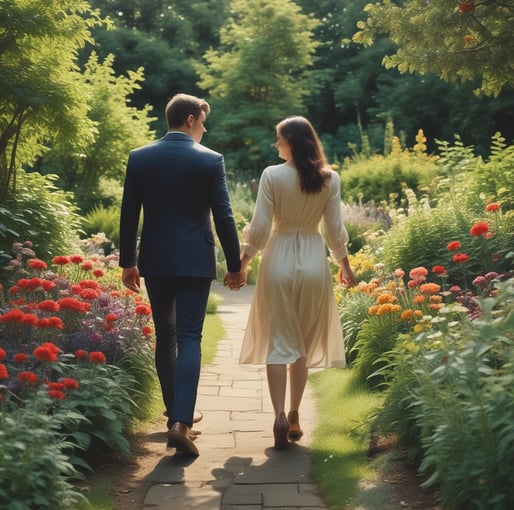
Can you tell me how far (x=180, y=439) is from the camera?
188 inches

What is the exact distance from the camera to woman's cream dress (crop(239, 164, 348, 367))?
529 centimetres

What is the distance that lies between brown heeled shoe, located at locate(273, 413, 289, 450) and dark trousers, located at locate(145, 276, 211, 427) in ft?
1.65

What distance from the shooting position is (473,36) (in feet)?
25.6

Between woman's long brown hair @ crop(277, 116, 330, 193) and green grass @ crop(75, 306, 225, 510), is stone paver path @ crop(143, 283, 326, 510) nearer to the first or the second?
green grass @ crop(75, 306, 225, 510)

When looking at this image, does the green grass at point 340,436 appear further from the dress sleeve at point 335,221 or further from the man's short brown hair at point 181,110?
the man's short brown hair at point 181,110

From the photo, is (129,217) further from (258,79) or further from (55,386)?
(258,79)

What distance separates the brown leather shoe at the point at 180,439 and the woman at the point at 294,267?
0.54 m

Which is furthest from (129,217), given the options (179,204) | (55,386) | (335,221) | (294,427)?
(294,427)

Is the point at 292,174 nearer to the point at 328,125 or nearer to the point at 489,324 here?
the point at 489,324

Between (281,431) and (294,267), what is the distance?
0.94 metres

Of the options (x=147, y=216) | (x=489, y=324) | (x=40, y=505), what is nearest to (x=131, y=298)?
(x=147, y=216)

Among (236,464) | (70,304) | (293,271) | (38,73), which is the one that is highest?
(38,73)

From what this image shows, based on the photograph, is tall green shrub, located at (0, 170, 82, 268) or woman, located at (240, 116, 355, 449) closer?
woman, located at (240, 116, 355, 449)

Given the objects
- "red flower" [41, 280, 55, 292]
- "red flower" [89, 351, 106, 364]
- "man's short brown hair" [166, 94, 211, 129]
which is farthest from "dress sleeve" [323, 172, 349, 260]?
"red flower" [41, 280, 55, 292]
